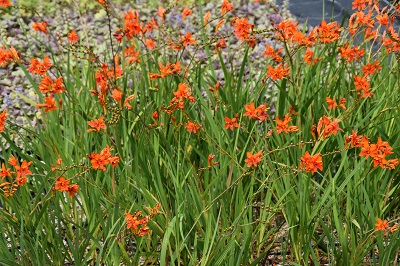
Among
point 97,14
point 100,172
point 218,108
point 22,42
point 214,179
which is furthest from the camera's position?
point 97,14

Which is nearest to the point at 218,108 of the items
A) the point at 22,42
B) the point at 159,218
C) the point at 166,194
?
the point at 166,194

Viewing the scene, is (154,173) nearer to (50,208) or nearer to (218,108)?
(50,208)

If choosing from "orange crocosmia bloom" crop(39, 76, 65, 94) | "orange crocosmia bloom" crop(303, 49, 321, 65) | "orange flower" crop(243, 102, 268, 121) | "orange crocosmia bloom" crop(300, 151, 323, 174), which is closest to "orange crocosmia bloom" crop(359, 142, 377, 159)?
"orange crocosmia bloom" crop(300, 151, 323, 174)

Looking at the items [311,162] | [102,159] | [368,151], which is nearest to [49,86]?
[102,159]

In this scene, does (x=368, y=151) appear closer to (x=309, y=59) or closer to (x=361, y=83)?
(x=361, y=83)

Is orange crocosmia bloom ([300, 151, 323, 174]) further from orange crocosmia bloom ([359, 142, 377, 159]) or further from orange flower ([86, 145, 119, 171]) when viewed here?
orange flower ([86, 145, 119, 171])

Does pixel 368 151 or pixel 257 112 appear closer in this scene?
pixel 368 151

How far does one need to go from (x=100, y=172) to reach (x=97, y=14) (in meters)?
4.29

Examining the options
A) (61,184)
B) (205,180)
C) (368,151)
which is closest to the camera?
(61,184)

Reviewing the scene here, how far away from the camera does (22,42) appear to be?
21.3 ft

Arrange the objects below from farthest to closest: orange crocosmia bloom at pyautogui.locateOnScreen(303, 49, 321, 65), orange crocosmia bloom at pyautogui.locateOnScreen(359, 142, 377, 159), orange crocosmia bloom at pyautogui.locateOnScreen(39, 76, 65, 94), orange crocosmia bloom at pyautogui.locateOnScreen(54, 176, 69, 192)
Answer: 1. orange crocosmia bloom at pyautogui.locateOnScreen(303, 49, 321, 65)
2. orange crocosmia bloom at pyautogui.locateOnScreen(39, 76, 65, 94)
3. orange crocosmia bloom at pyautogui.locateOnScreen(359, 142, 377, 159)
4. orange crocosmia bloom at pyautogui.locateOnScreen(54, 176, 69, 192)

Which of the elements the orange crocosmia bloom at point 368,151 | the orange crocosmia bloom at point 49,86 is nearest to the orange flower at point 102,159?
the orange crocosmia bloom at point 49,86

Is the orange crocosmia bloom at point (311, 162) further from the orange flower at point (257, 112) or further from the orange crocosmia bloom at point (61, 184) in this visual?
the orange crocosmia bloom at point (61, 184)

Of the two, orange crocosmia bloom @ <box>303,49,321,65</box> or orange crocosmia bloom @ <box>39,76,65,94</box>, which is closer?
orange crocosmia bloom @ <box>39,76,65,94</box>
